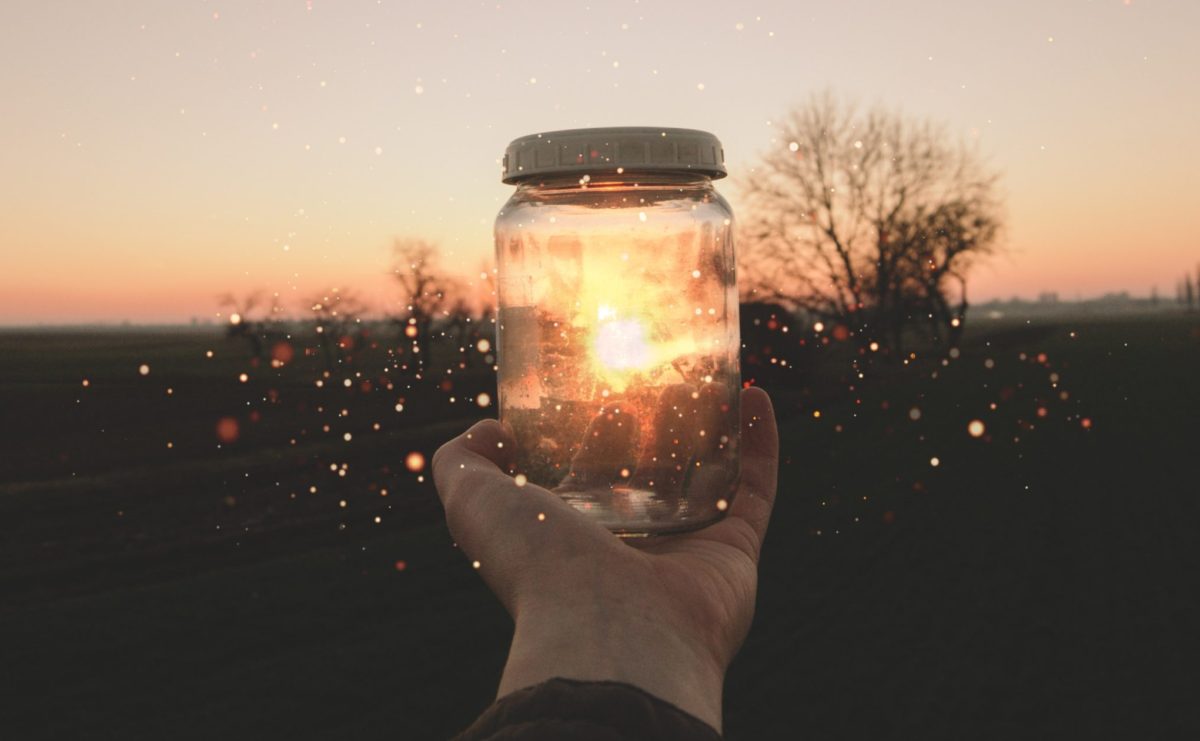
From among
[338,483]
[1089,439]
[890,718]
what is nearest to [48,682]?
[890,718]

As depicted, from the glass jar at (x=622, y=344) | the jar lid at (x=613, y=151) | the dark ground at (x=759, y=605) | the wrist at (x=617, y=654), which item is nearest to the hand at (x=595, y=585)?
the wrist at (x=617, y=654)

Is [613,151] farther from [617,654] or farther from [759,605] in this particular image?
[759,605]

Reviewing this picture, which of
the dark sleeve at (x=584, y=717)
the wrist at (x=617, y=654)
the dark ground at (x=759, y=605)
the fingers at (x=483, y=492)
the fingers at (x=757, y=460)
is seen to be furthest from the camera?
the dark ground at (x=759, y=605)

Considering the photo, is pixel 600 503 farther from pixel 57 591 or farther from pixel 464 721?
pixel 57 591

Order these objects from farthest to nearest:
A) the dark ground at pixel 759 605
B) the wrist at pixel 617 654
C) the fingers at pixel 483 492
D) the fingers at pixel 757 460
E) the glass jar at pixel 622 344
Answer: the dark ground at pixel 759 605 → the fingers at pixel 757 460 → the glass jar at pixel 622 344 → the fingers at pixel 483 492 → the wrist at pixel 617 654

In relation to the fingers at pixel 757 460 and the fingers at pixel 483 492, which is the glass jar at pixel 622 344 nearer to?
the fingers at pixel 483 492

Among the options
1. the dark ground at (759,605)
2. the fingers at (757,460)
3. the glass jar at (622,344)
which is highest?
the glass jar at (622,344)
